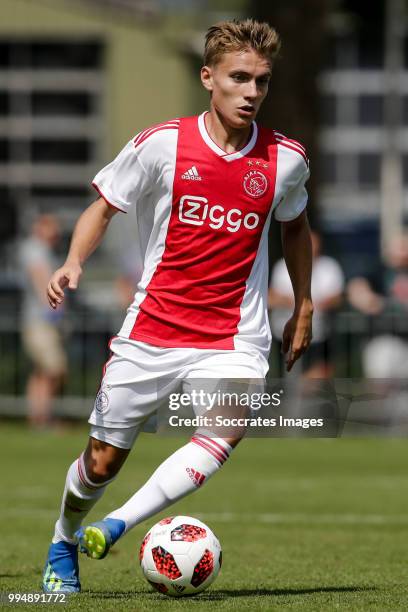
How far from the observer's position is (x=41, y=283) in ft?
55.5

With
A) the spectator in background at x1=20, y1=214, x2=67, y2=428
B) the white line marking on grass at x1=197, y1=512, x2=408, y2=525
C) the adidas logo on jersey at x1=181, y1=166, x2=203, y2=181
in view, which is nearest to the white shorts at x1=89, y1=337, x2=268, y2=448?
the adidas logo on jersey at x1=181, y1=166, x2=203, y2=181

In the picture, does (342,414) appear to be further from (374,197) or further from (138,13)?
(374,197)

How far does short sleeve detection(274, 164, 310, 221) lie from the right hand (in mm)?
901

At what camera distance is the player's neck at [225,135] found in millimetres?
6645

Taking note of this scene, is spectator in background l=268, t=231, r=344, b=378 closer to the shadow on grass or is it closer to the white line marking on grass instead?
the white line marking on grass

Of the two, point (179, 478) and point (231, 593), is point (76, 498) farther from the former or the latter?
point (231, 593)

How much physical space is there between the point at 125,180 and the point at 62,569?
67.3 inches

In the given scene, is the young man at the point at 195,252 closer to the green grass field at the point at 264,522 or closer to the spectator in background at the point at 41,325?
the green grass field at the point at 264,522

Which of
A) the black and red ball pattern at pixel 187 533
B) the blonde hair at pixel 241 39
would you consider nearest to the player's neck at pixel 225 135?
the blonde hair at pixel 241 39

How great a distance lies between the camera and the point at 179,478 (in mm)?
6480

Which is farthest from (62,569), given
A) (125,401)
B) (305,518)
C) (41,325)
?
(41,325)

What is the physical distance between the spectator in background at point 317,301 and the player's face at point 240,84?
8.74 meters

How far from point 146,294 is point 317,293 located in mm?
9811

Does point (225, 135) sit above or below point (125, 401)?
above
